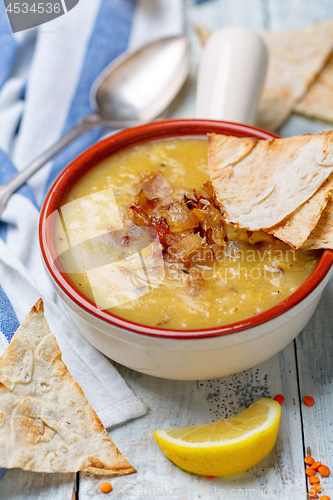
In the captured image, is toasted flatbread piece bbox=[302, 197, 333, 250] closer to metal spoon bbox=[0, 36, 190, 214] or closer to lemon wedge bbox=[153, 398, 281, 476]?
lemon wedge bbox=[153, 398, 281, 476]

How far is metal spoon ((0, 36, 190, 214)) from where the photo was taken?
119 inches

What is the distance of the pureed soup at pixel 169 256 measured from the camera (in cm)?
182

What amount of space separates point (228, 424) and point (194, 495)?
26cm

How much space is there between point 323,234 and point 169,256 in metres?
0.55

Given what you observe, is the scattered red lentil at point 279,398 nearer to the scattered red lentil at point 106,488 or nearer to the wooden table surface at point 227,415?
the wooden table surface at point 227,415

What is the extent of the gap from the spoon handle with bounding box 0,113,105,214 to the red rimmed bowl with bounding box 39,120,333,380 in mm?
590

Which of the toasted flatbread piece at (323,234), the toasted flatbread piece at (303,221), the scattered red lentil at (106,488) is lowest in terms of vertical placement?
the scattered red lentil at (106,488)

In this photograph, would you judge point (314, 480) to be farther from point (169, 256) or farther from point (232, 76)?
point (232, 76)

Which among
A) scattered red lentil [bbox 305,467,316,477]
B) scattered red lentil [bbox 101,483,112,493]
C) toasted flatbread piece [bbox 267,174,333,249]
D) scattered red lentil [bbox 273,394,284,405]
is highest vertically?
toasted flatbread piece [bbox 267,174,333,249]

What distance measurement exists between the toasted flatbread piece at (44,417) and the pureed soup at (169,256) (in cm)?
30

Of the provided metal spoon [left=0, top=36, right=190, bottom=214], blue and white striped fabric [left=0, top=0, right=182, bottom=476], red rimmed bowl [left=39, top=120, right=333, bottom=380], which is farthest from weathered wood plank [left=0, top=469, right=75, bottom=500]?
metal spoon [left=0, top=36, right=190, bottom=214]

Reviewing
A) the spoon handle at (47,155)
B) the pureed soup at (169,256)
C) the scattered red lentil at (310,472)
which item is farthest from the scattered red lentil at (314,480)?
the spoon handle at (47,155)

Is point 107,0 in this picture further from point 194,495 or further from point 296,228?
point 194,495

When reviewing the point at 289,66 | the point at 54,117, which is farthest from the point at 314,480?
the point at 289,66
